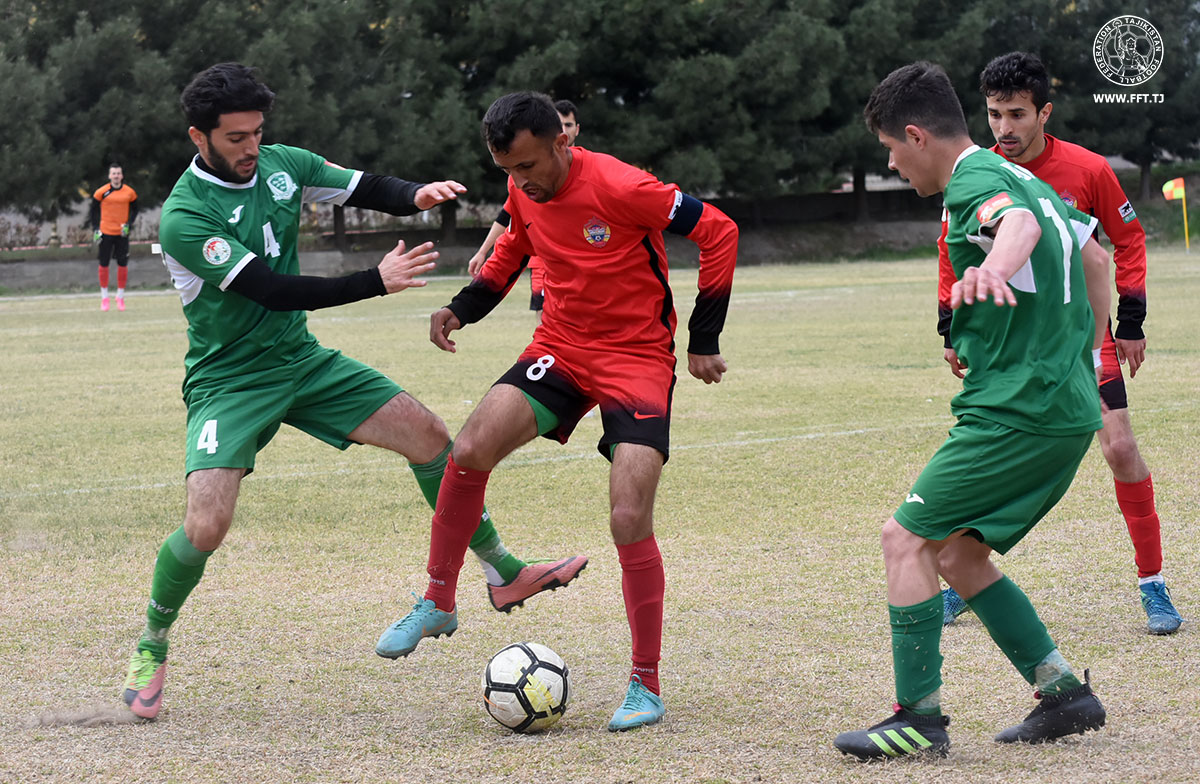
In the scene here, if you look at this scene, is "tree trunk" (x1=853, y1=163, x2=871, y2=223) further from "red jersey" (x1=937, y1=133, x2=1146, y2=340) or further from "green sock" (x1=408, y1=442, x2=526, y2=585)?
"green sock" (x1=408, y1=442, x2=526, y2=585)

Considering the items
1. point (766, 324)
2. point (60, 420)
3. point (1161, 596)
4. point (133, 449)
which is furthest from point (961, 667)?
point (766, 324)

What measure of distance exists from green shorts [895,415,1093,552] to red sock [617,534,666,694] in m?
0.94

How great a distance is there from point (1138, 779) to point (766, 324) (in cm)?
1512

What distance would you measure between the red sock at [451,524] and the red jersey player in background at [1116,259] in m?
1.88

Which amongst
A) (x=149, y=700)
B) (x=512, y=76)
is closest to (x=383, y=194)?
(x=149, y=700)

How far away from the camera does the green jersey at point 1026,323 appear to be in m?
3.67

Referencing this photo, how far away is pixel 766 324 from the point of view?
18.5 m

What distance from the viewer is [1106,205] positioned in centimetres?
551

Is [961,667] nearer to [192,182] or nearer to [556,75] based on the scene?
[192,182]

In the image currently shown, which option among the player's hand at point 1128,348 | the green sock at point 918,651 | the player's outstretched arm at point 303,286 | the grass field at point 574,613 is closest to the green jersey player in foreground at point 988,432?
the green sock at point 918,651

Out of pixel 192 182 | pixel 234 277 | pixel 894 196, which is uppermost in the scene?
pixel 192 182
